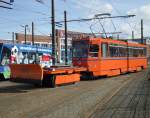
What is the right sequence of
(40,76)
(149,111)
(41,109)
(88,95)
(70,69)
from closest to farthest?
1. (149,111)
2. (41,109)
3. (88,95)
4. (40,76)
5. (70,69)

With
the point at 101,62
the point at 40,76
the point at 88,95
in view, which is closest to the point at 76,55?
the point at 101,62

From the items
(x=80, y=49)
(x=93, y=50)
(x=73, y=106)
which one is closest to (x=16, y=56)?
(x=80, y=49)

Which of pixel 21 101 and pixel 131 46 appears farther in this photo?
pixel 131 46

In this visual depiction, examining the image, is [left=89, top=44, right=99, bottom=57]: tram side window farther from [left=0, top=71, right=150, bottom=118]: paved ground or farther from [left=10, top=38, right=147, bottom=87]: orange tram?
[left=0, top=71, right=150, bottom=118]: paved ground

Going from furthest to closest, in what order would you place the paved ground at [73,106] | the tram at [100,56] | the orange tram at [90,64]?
1. the tram at [100,56]
2. the orange tram at [90,64]
3. the paved ground at [73,106]

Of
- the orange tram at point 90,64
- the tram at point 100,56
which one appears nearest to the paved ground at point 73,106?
the orange tram at point 90,64

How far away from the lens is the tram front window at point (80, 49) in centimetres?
2914

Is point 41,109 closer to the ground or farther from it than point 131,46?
closer to the ground

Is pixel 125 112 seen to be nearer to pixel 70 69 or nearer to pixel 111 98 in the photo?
pixel 111 98

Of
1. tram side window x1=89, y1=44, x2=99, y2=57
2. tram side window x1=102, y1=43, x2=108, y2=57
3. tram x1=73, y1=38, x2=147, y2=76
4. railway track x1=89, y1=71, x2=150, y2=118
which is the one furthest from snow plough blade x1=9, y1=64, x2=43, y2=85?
tram side window x1=102, y1=43, x2=108, y2=57

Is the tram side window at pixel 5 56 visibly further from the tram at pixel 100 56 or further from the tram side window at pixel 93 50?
the tram side window at pixel 93 50

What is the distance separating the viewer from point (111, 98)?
1688 cm

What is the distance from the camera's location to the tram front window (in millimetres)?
29141

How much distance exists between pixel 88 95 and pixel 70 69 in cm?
602
